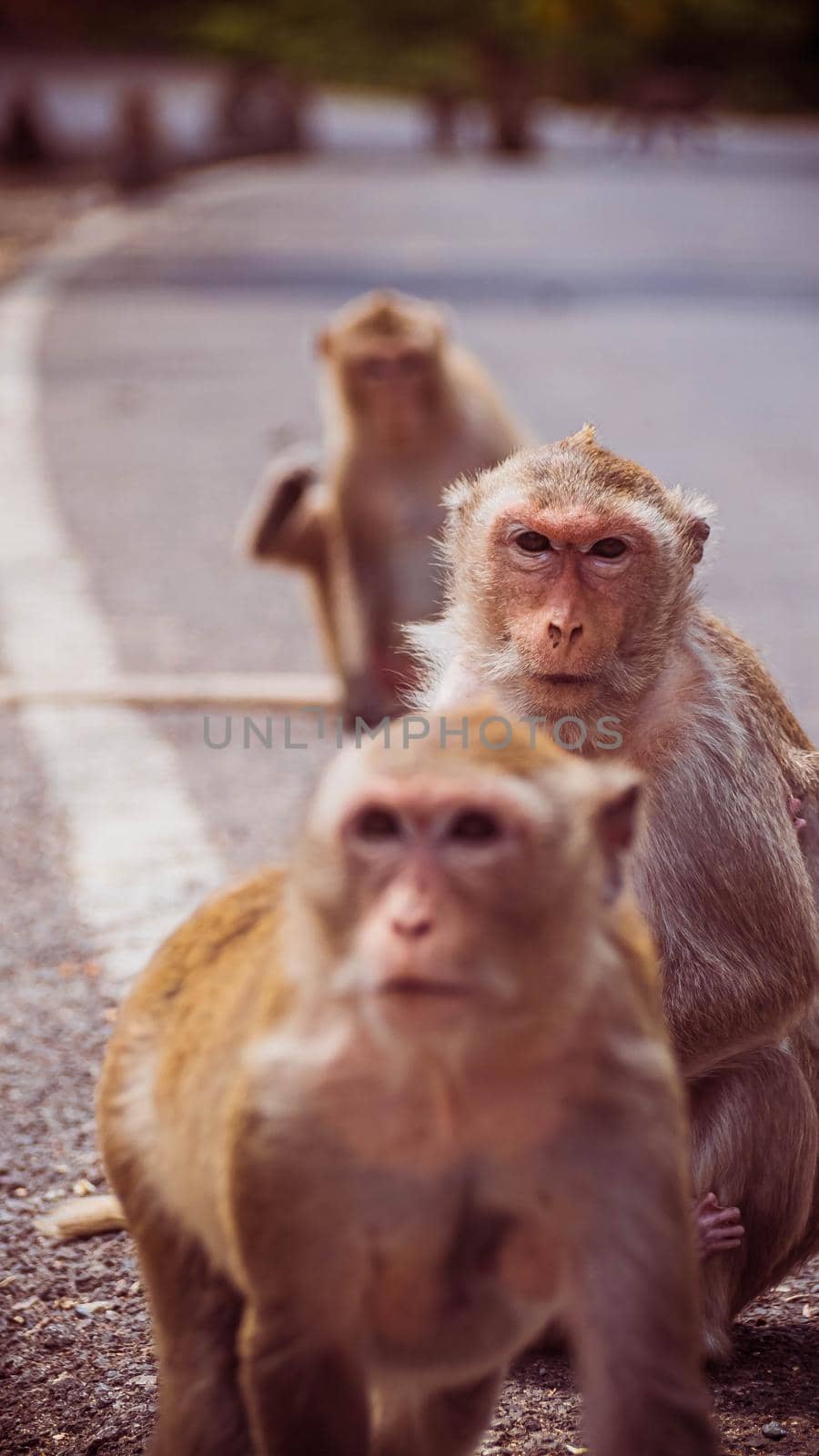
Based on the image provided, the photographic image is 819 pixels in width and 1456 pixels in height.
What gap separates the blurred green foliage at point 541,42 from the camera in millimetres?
42688

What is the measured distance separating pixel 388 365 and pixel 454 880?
5.24 metres

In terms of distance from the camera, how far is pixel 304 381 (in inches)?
495

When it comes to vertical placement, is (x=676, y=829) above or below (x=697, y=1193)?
above

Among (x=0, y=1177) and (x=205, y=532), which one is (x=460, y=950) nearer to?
(x=0, y=1177)

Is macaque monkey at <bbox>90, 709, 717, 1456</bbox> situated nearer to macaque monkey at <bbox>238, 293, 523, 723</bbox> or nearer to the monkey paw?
the monkey paw

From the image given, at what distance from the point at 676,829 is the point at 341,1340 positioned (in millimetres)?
1099

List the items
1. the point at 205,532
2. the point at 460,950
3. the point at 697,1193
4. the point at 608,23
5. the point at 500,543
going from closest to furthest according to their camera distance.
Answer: the point at 460,950, the point at 697,1193, the point at 500,543, the point at 205,532, the point at 608,23

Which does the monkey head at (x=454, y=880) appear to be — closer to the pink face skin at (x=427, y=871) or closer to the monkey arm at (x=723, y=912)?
the pink face skin at (x=427, y=871)

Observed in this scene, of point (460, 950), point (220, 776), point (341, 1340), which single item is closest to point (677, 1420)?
point (341, 1340)

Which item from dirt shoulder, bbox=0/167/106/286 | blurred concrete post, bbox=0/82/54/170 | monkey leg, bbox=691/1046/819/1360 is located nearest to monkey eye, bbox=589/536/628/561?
monkey leg, bbox=691/1046/819/1360

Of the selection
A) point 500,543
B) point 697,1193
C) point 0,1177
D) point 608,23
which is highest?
point 500,543

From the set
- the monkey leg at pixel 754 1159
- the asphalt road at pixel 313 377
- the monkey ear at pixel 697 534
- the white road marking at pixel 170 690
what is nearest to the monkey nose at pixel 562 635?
the monkey ear at pixel 697 534

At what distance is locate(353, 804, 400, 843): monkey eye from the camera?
1954 mm

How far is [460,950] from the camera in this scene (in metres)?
1.88
